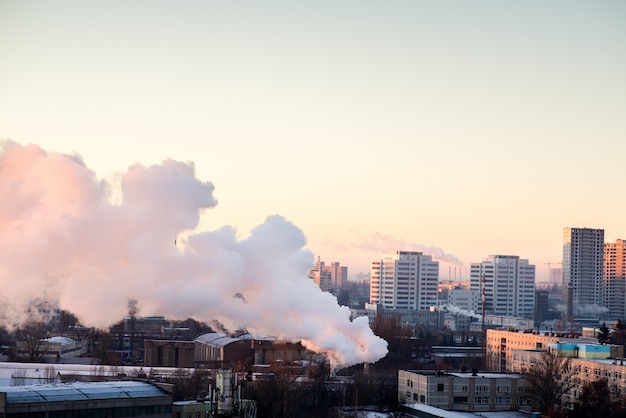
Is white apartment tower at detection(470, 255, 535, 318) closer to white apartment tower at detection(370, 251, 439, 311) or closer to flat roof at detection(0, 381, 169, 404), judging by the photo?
white apartment tower at detection(370, 251, 439, 311)

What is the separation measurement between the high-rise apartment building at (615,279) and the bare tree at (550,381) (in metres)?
88.6

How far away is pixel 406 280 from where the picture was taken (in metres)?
123

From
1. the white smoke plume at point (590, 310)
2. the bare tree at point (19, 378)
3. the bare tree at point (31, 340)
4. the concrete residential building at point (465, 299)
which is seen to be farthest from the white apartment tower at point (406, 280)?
the bare tree at point (19, 378)

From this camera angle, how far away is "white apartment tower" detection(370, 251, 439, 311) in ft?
402

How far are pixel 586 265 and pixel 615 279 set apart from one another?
25.9ft

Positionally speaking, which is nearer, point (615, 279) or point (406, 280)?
point (406, 280)

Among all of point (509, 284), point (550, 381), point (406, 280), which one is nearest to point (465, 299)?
point (509, 284)

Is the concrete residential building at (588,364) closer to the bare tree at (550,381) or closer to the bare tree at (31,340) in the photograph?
the bare tree at (550,381)

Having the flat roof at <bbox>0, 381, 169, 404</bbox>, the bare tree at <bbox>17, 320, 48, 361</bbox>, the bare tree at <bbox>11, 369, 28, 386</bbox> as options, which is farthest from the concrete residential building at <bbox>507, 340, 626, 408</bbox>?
the bare tree at <bbox>17, 320, 48, 361</bbox>

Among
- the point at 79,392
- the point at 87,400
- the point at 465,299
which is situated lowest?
the point at 87,400

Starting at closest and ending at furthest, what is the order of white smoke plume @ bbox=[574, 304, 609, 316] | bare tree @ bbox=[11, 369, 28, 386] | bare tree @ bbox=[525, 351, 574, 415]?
1. bare tree @ bbox=[11, 369, 28, 386]
2. bare tree @ bbox=[525, 351, 574, 415]
3. white smoke plume @ bbox=[574, 304, 609, 316]

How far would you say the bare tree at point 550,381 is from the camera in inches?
1732

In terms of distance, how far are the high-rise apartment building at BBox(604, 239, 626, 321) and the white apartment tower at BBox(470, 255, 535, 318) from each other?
1266 cm

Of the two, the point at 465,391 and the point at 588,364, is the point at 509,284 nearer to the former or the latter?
the point at 588,364
